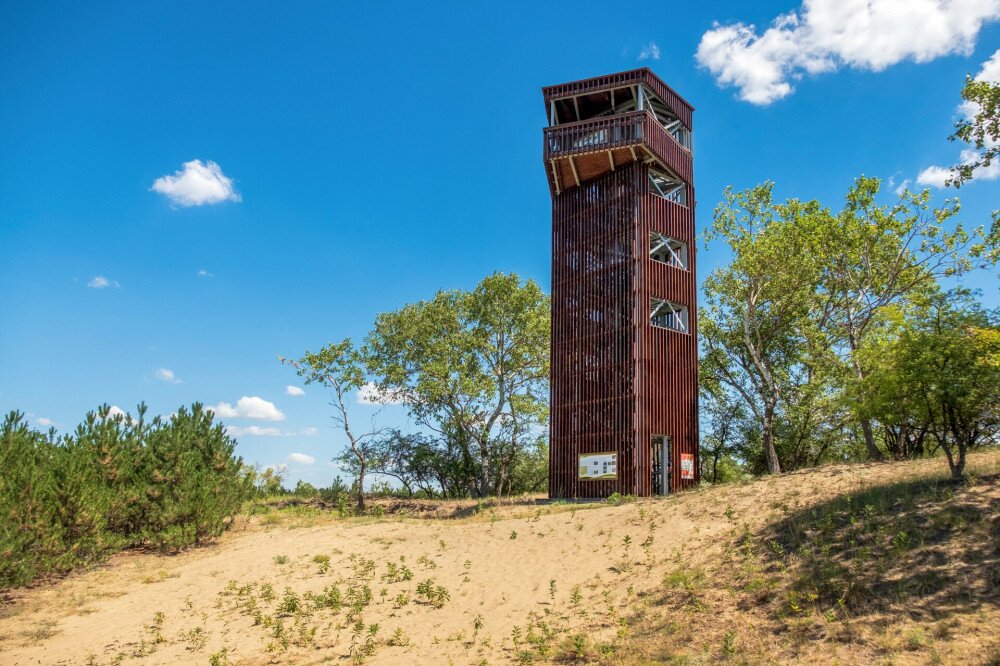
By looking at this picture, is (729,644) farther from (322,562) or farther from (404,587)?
(322,562)

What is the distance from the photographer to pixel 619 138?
26.3 meters

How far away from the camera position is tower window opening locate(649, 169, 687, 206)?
27.2m

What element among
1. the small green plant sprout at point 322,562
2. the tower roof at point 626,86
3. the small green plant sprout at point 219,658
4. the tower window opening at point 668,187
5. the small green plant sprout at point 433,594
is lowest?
the small green plant sprout at point 219,658

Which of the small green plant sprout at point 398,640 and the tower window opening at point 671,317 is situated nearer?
the small green plant sprout at point 398,640

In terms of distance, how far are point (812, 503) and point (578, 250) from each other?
633 inches

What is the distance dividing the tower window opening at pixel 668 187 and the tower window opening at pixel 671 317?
14.0ft

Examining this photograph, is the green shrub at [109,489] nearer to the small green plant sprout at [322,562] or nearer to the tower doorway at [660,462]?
the small green plant sprout at [322,562]

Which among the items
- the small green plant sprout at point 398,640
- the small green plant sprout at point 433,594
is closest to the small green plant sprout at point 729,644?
the small green plant sprout at point 398,640

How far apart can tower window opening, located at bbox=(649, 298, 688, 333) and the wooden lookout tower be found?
0.05 m

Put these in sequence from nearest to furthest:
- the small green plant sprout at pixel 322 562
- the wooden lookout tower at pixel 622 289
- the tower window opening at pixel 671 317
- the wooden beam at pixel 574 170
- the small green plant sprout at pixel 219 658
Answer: the small green plant sprout at pixel 219 658
the small green plant sprout at pixel 322 562
the wooden lookout tower at pixel 622 289
the tower window opening at pixel 671 317
the wooden beam at pixel 574 170

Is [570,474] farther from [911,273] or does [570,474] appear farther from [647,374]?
[911,273]

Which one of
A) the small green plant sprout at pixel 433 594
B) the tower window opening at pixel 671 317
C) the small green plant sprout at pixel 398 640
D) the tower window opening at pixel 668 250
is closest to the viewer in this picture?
the small green plant sprout at pixel 398 640

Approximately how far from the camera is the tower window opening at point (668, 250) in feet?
88.2

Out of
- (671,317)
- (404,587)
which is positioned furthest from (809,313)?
(404,587)
